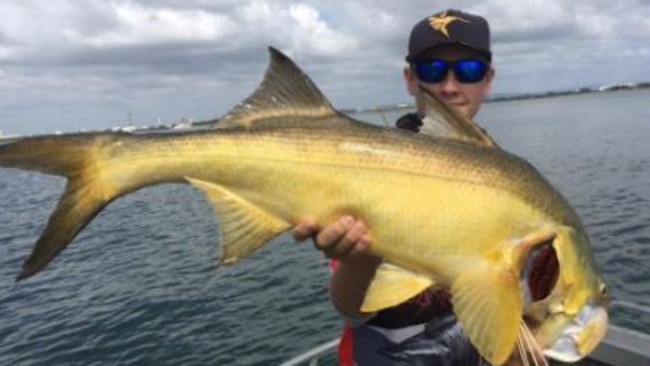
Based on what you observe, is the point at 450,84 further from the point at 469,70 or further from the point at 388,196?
the point at 388,196

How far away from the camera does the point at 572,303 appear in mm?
3941

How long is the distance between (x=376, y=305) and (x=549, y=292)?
103cm

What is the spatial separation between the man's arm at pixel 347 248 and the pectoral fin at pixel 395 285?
0.19 metres

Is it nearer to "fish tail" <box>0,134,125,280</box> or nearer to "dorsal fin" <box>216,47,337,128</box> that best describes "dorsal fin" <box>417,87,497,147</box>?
"dorsal fin" <box>216,47,337,128</box>

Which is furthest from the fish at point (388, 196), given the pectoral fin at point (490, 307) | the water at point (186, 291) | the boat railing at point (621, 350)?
the water at point (186, 291)

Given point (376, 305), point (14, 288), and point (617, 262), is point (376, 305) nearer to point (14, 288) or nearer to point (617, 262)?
point (617, 262)

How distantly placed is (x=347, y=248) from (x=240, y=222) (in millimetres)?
672

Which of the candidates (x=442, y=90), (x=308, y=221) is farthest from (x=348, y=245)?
(x=442, y=90)

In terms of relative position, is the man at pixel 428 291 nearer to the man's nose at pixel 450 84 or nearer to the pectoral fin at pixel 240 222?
the man's nose at pixel 450 84

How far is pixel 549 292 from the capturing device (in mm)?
4059

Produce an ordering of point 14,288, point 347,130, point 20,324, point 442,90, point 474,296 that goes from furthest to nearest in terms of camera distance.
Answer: point 14,288 < point 20,324 < point 442,90 < point 347,130 < point 474,296

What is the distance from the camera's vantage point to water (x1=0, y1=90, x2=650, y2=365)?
17.8 metres

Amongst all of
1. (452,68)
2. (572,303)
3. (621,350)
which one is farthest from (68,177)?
(621,350)

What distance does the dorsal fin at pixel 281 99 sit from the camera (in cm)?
413
